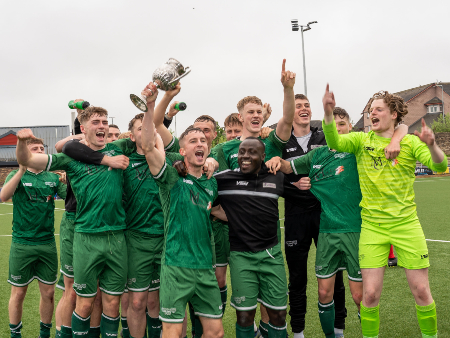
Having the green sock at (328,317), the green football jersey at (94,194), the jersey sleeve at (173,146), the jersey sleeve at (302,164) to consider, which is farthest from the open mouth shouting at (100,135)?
the green sock at (328,317)

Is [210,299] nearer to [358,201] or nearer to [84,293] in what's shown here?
[84,293]

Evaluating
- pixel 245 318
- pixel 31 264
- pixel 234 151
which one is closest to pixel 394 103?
pixel 234 151

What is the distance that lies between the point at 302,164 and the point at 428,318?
1879 millimetres

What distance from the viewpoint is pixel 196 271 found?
354cm

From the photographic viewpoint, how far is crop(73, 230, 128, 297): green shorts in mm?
4070

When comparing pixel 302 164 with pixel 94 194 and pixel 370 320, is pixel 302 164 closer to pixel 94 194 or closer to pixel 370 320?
pixel 370 320

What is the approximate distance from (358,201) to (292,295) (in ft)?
4.25

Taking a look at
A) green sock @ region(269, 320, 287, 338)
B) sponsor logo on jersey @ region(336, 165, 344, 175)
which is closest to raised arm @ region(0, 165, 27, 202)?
green sock @ region(269, 320, 287, 338)

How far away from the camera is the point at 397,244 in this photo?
3.86 metres

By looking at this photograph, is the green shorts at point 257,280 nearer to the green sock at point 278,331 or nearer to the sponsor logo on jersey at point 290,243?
the green sock at point 278,331

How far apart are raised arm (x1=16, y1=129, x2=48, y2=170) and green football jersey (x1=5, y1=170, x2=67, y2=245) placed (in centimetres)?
110

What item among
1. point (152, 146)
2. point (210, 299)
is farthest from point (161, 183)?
point (210, 299)

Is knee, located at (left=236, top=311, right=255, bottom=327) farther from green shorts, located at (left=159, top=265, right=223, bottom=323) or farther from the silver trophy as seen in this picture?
the silver trophy

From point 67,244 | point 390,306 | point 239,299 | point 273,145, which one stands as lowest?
point 390,306
